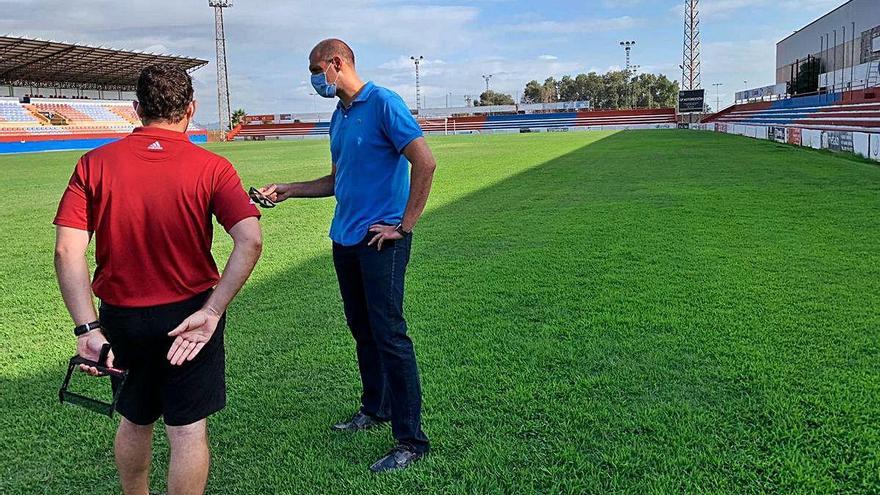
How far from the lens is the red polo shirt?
2188mm

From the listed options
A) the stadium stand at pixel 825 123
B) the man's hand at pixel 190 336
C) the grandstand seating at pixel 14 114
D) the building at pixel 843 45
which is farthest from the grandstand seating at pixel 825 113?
the grandstand seating at pixel 14 114

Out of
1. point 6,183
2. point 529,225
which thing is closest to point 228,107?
point 6,183

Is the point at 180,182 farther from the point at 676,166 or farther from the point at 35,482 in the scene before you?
the point at 676,166

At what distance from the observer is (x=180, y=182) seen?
2219 millimetres

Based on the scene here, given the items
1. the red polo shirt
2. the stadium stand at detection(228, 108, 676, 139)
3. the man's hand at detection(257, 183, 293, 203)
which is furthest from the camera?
the stadium stand at detection(228, 108, 676, 139)

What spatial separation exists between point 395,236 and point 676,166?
16.7m

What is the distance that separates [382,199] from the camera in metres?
3.08

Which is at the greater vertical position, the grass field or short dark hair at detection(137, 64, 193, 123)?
short dark hair at detection(137, 64, 193, 123)

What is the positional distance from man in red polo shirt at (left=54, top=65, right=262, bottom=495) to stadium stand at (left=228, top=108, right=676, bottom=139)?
235 ft

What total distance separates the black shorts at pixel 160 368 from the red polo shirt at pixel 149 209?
5 centimetres

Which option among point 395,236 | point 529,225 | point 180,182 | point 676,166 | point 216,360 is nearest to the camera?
point 180,182

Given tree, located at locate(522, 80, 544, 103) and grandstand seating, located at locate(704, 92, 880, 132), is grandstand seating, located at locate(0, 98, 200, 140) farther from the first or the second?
tree, located at locate(522, 80, 544, 103)

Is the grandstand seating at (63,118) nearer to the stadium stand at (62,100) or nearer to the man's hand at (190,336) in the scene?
the stadium stand at (62,100)

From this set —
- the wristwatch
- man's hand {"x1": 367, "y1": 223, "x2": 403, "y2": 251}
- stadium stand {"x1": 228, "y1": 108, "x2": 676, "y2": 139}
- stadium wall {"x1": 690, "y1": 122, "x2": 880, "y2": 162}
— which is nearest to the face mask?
man's hand {"x1": 367, "y1": 223, "x2": 403, "y2": 251}
